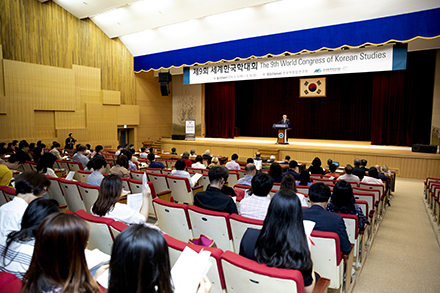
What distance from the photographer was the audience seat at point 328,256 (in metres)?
2.36

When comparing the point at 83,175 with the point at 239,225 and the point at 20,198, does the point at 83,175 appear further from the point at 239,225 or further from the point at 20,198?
the point at 239,225

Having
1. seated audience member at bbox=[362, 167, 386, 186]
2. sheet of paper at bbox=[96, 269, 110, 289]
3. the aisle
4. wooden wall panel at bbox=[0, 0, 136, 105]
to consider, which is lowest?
the aisle

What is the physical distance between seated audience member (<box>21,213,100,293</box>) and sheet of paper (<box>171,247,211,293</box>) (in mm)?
A: 398

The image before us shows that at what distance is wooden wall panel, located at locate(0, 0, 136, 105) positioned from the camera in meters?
11.4

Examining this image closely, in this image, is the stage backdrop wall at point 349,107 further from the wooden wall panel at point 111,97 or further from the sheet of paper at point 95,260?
the sheet of paper at point 95,260

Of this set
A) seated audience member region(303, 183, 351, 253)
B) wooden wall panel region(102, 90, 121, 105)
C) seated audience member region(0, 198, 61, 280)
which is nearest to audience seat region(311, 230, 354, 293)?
seated audience member region(303, 183, 351, 253)

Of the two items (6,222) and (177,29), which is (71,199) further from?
(177,29)

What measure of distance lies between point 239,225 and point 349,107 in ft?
48.6

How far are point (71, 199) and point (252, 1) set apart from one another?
27.2ft

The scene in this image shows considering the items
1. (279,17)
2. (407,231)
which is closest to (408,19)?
(279,17)

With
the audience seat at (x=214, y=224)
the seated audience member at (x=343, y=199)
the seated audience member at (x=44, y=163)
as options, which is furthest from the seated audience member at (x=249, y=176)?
the seated audience member at (x=44, y=163)

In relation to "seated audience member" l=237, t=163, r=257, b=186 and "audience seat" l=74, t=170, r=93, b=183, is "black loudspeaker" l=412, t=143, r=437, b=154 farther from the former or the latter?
"audience seat" l=74, t=170, r=93, b=183

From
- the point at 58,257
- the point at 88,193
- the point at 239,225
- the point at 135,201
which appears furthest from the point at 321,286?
the point at 88,193

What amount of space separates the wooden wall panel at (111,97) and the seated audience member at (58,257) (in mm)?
14267
